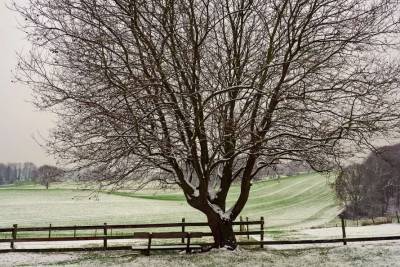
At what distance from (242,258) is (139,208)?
5270cm

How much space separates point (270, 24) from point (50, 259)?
12.0 metres

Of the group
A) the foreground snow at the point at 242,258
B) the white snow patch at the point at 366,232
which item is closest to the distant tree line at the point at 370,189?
the white snow patch at the point at 366,232

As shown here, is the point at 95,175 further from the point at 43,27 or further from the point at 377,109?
the point at 377,109

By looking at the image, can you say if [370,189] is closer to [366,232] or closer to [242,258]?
[366,232]

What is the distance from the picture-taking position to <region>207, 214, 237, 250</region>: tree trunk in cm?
1727

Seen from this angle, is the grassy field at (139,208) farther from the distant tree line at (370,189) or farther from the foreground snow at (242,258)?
the foreground snow at (242,258)

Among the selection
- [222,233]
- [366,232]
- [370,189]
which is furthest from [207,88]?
[370,189]

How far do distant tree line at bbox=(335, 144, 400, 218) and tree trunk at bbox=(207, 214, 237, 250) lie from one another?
65227 millimetres

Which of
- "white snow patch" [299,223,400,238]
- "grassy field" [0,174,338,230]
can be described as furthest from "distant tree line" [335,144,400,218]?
"white snow patch" [299,223,400,238]

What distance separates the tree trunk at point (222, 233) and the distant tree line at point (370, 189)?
6523cm

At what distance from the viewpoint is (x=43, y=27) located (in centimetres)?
1502

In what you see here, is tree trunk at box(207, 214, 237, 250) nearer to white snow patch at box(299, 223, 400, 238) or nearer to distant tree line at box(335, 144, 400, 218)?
white snow patch at box(299, 223, 400, 238)

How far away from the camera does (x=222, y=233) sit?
17.3 m

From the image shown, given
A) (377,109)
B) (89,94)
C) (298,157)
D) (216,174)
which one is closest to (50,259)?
(89,94)
